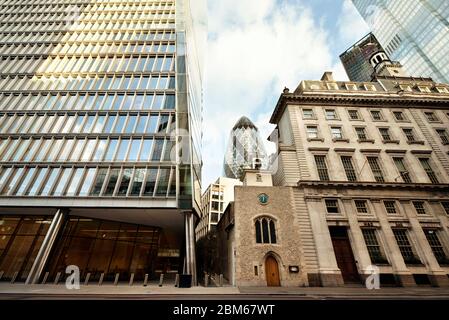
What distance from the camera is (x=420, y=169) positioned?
73.9ft

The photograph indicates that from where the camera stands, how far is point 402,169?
2294 cm

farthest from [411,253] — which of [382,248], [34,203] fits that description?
[34,203]

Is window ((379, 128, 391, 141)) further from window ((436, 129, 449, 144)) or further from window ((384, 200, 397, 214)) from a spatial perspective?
window ((384, 200, 397, 214))

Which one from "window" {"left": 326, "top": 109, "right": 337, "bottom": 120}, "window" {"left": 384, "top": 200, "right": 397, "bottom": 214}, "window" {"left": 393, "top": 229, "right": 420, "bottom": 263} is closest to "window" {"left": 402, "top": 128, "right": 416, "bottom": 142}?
"window" {"left": 326, "top": 109, "right": 337, "bottom": 120}

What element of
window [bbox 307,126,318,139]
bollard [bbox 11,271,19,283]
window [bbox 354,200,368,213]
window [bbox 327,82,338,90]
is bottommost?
bollard [bbox 11,271,19,283]

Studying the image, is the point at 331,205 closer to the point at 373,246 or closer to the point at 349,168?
the point at 373,246

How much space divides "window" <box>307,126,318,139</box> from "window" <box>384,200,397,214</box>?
1001 cm

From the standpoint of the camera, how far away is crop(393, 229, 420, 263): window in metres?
18.4

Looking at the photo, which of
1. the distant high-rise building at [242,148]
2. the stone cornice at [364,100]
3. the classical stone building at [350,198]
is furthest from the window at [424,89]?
the distant high-rise building at [242,148]

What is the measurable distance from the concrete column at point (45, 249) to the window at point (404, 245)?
109 ft

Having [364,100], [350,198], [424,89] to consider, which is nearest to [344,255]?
[350,198]

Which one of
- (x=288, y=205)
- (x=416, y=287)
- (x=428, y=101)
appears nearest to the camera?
(x=416, y=287)
